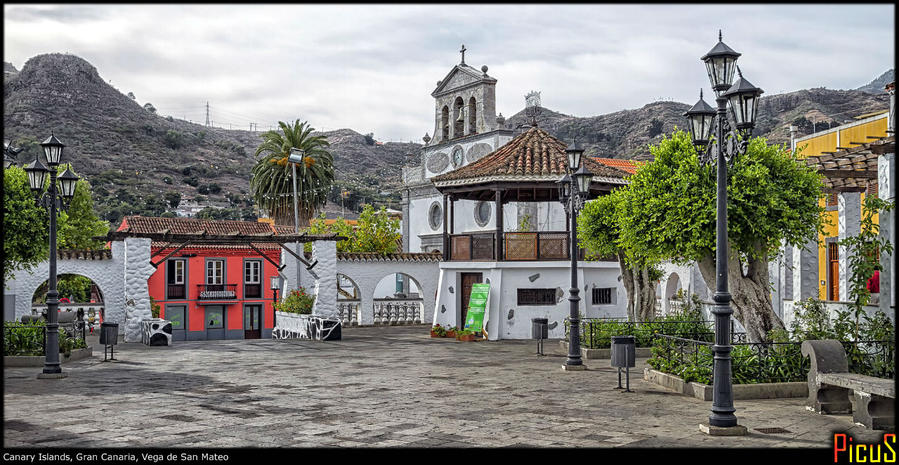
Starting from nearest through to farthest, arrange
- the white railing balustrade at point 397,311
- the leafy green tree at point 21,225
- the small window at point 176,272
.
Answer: the leafy green tree at point 21,225 < the white railing balustrade at point 397,311 < the small window at point 176,272

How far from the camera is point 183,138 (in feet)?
356

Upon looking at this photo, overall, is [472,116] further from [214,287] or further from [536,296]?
[214,287]

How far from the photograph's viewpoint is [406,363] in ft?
60.8

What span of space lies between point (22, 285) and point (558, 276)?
59.5ft

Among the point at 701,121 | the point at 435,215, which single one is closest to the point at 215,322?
the point at 435,215

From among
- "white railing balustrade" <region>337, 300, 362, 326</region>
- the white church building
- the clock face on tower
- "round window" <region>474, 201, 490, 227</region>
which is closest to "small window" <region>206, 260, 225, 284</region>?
"white railing balustrade" <region>337, 300, 362, 326</region>

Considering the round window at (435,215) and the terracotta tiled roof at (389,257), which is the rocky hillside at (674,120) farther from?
the terracotta tiled roof at (389,257)

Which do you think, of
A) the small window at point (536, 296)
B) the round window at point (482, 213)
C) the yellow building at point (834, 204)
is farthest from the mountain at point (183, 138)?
the small window at point (536, 296)

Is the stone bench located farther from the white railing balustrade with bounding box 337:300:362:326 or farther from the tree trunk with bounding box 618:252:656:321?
the white railing balustrade with bounding box 337:300:362:326

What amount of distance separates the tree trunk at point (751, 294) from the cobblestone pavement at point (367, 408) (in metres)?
2.27

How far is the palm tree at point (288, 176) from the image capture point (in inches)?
1859

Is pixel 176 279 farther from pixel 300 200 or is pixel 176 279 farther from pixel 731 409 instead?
pixel 731 409

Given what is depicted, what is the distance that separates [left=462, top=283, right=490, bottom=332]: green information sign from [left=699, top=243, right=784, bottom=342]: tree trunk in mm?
11274

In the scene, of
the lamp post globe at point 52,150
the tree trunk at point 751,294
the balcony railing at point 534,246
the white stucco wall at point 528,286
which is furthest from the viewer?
the balcony railing at point 534,246
